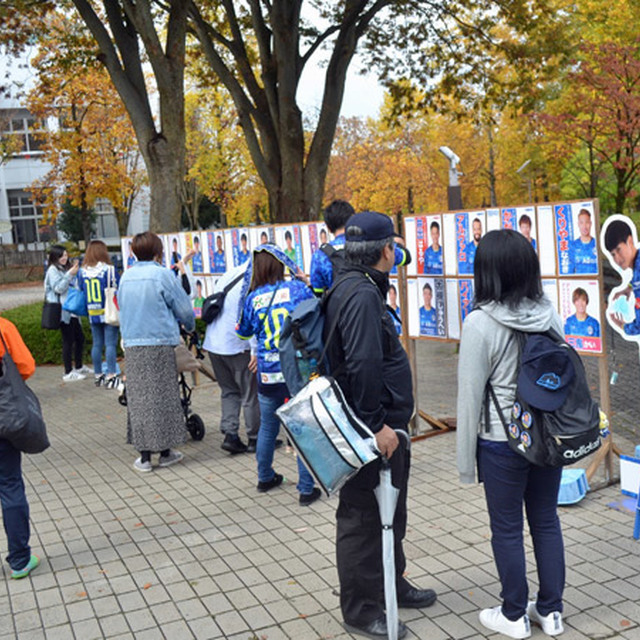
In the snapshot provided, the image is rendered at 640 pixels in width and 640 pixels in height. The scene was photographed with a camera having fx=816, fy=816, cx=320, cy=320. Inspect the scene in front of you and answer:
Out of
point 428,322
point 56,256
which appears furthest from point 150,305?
point 56,256

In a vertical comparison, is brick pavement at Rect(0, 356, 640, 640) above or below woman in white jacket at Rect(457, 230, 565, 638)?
below

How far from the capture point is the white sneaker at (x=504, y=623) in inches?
148

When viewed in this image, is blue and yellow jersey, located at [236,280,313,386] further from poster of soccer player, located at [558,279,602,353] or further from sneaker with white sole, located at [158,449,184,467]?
poster of soccer player, located at [558,279,602,353]

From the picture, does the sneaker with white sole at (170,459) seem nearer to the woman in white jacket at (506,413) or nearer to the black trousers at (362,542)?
the black trousers at (362,542)

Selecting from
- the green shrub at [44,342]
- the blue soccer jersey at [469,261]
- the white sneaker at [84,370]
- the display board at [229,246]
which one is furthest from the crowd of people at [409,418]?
the green shrub at [44,342]

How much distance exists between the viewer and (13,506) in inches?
188

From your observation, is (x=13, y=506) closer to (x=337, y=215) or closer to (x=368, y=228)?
(x=368, y=228)

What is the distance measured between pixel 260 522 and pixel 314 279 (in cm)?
198

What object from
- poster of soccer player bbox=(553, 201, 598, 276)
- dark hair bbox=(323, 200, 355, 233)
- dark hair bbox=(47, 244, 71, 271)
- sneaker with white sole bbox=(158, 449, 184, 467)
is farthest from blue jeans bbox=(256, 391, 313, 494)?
dark hair bbox=(47, 244, 71, 271)

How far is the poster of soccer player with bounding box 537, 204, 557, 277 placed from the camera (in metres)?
5.84

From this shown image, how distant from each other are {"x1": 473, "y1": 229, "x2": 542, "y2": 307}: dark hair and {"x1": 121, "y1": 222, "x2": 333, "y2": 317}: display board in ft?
14.2

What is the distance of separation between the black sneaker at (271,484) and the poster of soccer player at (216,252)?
3.95 meters

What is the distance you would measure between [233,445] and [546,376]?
4399 mm

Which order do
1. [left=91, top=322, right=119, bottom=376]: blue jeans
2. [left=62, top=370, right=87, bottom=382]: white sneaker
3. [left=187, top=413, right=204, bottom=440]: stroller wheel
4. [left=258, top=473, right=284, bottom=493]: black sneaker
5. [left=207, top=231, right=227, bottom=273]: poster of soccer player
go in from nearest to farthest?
[left=258, top=473, right=284, bottom=493]: black sneaker
[left=187, top=413, right=204, bottom=440]: stroller wheel
[left=207, top=231, right=227, bottom=273]: poster of soccer player
[left=91, top=322, right=119, bottom=376]: blue jeans
[left=62, top=370, right=87, bottom=382]: white sneaker
